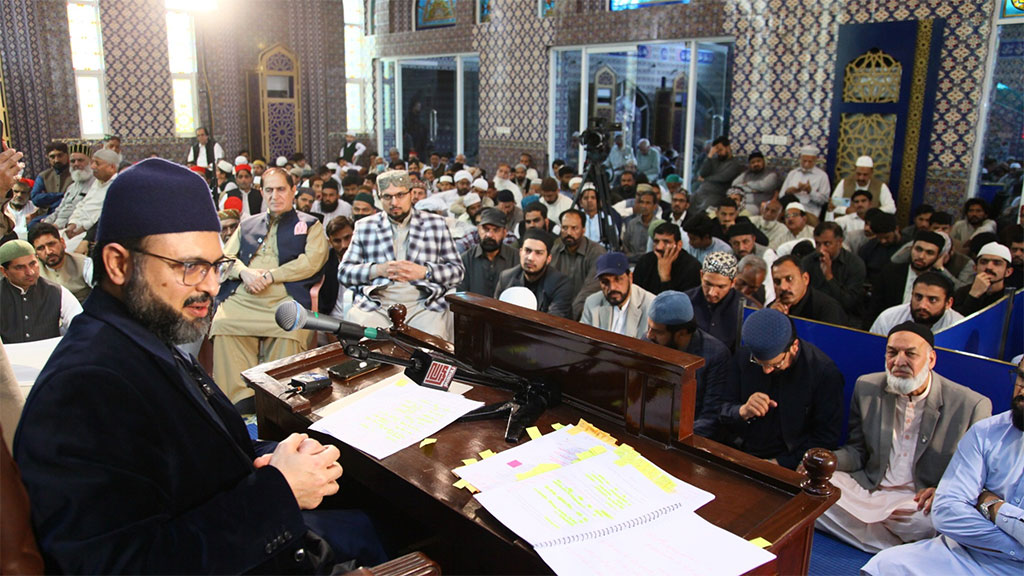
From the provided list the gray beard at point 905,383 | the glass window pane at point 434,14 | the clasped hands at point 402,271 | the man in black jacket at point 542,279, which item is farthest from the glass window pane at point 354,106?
the gray beard at point 905,383

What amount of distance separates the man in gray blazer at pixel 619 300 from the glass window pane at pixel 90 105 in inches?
398

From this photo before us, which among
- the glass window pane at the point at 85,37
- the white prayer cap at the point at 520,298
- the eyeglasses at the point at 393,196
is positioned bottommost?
Result: the white prayer cap at the point at 520,298

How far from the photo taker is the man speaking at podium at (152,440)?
1.21m

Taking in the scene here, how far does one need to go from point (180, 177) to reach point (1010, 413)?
7.73ft

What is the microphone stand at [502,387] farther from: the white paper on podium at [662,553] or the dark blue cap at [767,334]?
the dark blue cap at [767,334]

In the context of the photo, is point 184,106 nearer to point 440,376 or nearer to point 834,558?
point 440,376

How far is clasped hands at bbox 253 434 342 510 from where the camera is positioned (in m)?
1.49

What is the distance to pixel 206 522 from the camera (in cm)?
133

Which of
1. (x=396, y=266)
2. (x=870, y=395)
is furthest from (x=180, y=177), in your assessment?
(x=870, y=395)

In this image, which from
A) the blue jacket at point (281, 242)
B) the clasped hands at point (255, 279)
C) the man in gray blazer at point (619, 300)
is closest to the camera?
the man in gray blazer at point (619, 300)

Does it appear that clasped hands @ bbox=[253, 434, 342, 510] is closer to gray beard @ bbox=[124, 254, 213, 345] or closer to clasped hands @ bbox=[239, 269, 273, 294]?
gray beard @ bbox=[124, 254, 213, 345]

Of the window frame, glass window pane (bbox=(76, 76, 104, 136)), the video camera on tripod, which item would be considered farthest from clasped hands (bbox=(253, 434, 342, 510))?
glass window pane (bbox=(76, 76, 104, 136))

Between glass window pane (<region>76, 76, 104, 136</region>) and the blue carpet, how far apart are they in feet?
37.7

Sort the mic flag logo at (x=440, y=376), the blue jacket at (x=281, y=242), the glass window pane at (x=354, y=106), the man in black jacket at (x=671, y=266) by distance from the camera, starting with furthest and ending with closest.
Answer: the glass window pane at (x=354, y=106)
the man in black jacket at (x=671, y=266)
the blue jacket at (x=281, y=242)
the mic flag logo at (x=440, y=376)
